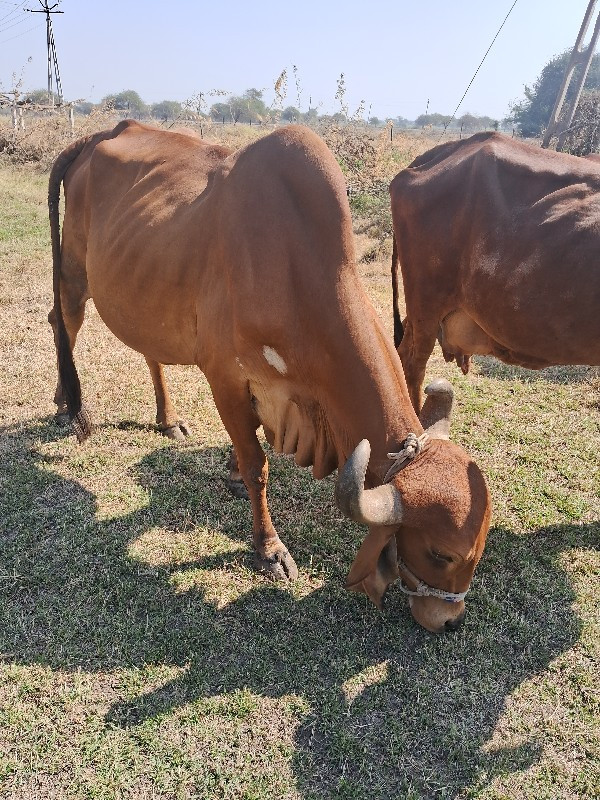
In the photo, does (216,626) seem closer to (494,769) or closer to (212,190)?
(494,769)

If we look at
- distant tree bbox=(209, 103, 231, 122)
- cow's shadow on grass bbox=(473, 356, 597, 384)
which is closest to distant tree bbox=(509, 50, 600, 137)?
distant tree bbox=(209, 103, 231, 122)

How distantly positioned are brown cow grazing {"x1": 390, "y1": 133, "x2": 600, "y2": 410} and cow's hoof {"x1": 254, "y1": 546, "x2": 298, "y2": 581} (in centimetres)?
199

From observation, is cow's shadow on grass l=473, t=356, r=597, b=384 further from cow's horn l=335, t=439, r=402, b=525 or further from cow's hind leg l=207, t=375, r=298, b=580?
cow's horn l=335, t=439, r=402, b=525

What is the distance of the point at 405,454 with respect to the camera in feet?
9.38

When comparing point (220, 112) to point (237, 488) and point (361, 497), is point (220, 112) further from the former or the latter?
point (361, 497)

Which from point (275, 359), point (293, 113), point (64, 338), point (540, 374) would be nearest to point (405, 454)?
point (275, 359)

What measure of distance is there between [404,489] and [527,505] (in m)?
2.11

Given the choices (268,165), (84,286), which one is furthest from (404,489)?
(84,286)

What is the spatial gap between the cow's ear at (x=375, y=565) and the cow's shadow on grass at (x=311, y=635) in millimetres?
417

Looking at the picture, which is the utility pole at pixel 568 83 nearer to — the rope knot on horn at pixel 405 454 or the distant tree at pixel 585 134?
the distant tree at pixel 585 134

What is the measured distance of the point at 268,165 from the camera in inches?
130

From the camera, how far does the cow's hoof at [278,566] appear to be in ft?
12.2

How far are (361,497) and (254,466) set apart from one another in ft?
4.27

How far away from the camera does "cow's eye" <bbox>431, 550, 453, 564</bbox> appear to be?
293 centimetres
